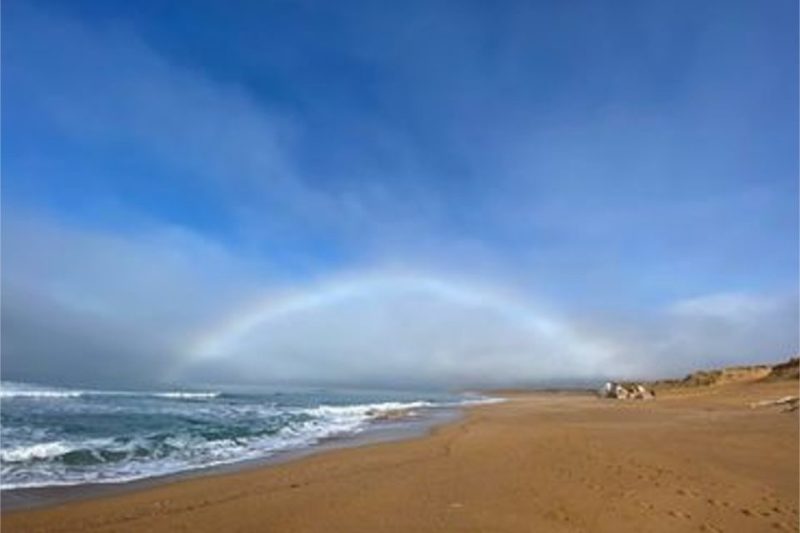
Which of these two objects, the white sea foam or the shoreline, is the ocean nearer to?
the white sea foam

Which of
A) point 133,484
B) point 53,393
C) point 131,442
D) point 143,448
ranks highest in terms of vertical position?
point 53,393

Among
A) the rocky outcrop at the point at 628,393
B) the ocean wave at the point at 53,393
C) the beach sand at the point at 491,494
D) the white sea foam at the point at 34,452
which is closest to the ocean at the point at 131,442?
the white sea foam at the point at 34,452

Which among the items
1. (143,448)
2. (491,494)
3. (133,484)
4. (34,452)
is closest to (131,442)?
(143,448)

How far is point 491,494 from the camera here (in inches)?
437

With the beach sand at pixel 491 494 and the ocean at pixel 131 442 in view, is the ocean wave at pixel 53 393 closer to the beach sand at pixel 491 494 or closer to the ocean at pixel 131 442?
the ocean at pixel 131 442

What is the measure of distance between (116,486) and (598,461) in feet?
29.8

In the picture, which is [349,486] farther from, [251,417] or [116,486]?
[251,417]

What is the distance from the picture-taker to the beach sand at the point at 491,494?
9328mm

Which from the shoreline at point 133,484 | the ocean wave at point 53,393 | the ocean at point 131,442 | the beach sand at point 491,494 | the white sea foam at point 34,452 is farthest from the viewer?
the ocean wave at point 53,393

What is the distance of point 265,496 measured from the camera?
11.4 metres

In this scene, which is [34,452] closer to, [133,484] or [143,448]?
[143,448]

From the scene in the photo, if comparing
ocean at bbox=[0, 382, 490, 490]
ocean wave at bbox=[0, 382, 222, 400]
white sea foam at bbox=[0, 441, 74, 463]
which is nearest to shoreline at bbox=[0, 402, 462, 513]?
ocean at bbox=[0, 382, 490, 490]

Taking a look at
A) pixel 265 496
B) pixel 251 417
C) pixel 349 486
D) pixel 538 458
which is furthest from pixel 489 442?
pixel 251 417

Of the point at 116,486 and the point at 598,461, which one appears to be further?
the point at 598,461
